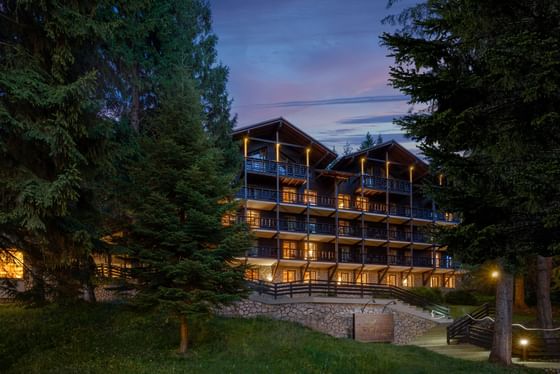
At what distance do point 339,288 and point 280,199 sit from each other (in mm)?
11363

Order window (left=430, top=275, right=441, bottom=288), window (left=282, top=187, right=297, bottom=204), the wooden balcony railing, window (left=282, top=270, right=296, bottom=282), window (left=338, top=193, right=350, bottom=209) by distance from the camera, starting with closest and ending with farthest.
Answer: the wooden balcony railing
window (left=282, top=187, right=297, bottom=204)
window (left=282, top=270, right=296, bottom=282)
window (left=338, top=193, right=350, bottom=209)
window (left=430, top=275, right=441, bottom=288)

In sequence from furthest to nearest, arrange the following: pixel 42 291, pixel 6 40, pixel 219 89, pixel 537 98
Answer: pixel 219 89 → pixel 42 291 → pixel 6 40 → pixel 537 98

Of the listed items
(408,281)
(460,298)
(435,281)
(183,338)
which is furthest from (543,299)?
(435,281)

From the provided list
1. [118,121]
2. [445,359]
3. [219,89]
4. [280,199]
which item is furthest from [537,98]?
[280,199]

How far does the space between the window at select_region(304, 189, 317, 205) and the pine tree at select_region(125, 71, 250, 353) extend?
20.9 meters

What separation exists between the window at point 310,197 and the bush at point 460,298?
1391cm

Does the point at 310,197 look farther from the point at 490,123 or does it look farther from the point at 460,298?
the point at 490,123

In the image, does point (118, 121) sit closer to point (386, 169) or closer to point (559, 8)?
point (559, 8)

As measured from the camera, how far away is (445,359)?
21.0 meters

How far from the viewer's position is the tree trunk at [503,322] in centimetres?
2030

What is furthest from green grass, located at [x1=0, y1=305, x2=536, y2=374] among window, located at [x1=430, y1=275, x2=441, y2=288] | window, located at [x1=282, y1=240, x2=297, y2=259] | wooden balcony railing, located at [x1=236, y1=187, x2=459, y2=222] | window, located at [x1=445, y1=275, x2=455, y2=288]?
window, located at [x1=445, y1=275, x2=455, y2=288]

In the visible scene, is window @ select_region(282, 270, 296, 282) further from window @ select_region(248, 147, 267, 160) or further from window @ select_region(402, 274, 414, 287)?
window @ select_region(402, 274, 414, 287)

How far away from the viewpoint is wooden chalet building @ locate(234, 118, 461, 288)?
135 feet

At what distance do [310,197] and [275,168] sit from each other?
4.70 m
